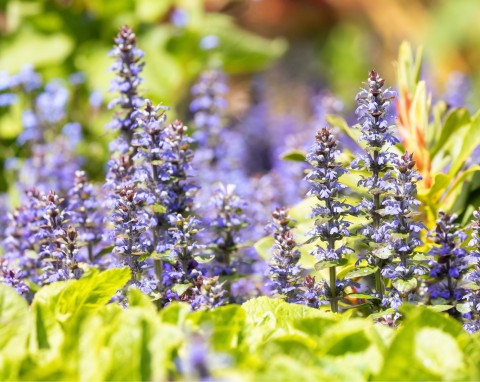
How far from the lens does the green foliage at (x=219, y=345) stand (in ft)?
5.12

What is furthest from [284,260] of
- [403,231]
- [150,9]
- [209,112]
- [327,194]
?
[150,9]

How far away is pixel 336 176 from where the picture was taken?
7.31ft

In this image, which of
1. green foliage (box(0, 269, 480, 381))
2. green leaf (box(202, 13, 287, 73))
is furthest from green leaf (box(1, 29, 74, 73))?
green foliage (box(0, 269, 480, 381))

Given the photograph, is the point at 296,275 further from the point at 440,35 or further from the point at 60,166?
the point at 440,35

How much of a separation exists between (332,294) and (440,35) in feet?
27.7

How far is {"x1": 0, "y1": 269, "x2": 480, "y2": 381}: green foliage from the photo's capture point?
156 cm

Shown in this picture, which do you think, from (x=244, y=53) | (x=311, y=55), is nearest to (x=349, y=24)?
(x=311, y=55)

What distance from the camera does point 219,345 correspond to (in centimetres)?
183

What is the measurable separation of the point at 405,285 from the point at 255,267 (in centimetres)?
112

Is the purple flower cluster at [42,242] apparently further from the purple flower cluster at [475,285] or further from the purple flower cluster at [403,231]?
the purple flower cluster at [475,285]

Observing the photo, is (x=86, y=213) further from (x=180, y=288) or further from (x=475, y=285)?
(x=475, y=285)

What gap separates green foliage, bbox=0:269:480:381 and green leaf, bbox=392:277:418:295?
31cm

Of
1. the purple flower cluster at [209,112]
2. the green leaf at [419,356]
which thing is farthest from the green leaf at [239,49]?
the green leaf at [419,356]

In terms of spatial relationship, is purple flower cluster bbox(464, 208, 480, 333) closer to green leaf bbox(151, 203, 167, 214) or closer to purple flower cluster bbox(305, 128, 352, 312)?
purple flower cluster bbox(305, 128, 352, 312)
